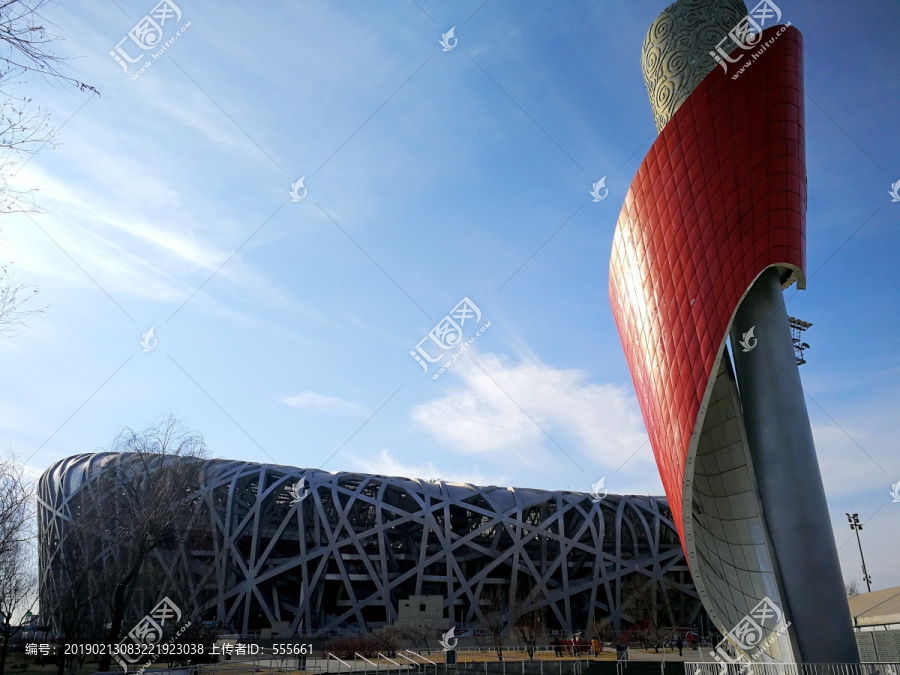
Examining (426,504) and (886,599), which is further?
(426,504)

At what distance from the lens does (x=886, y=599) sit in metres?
26.8

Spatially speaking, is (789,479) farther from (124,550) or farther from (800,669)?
(124,550)

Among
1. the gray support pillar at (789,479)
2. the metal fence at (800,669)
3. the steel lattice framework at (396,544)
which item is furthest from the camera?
the steel lattice framework at (396,544)

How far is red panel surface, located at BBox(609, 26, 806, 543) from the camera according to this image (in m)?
16.7

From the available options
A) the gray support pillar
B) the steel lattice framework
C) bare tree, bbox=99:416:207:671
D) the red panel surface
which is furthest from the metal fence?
the steel lattice framework

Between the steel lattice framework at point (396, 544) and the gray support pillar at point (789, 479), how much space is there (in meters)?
40.1

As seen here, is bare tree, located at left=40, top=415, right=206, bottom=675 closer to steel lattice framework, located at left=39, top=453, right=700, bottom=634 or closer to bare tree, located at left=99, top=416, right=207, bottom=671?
bare tree, located at left=99, top=416, right=207, bottom=671

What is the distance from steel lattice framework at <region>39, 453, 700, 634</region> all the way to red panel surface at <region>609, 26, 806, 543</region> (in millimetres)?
38087

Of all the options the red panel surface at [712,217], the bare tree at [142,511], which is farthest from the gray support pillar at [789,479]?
the bare tree at [142,511]

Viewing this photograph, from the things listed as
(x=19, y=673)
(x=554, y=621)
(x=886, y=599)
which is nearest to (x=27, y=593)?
(x=19, y=673)

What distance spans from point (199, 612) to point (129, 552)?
5.45m

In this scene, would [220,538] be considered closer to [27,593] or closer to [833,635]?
[27,593]

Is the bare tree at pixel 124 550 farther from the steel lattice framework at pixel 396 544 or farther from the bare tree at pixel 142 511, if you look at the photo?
the steel lattice framework at pixel 396 544

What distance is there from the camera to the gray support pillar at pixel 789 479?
14.8 metres
